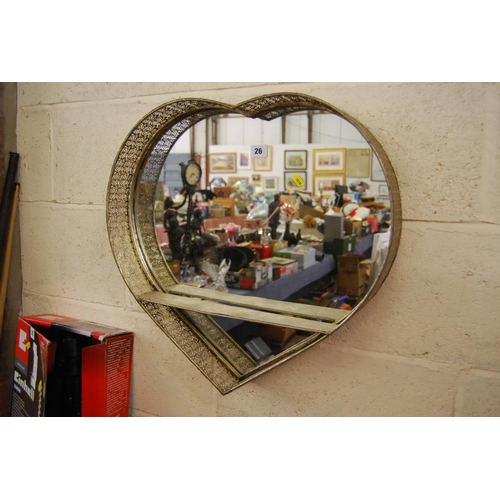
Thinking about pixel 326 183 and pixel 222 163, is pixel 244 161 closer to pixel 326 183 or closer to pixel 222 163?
pixel 222 163

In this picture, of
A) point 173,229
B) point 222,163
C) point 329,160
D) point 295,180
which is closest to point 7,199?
point 173,229

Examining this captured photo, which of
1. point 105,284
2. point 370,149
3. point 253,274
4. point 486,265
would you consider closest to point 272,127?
point 370,149

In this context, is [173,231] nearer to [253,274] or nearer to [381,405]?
[253,274]

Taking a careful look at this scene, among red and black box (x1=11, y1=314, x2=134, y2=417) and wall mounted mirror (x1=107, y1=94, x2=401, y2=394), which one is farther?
red and black box (x1=11, y1=314, x2=134, y2=417)

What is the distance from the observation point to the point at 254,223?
5.28 ft

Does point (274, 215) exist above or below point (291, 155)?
below

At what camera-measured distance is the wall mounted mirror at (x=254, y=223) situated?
1387 mm

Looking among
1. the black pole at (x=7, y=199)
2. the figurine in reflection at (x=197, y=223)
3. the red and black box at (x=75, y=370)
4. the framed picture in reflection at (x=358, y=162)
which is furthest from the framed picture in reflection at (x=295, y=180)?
the black pole at (x=7, y=199)

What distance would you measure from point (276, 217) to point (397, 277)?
15.8 inches

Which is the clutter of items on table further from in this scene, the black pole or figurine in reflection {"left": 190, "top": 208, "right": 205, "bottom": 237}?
the black pole

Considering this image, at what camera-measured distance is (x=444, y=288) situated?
1321 millimetres

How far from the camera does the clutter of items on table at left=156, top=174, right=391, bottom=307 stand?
4.63 ft

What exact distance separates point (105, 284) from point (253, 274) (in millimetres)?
589

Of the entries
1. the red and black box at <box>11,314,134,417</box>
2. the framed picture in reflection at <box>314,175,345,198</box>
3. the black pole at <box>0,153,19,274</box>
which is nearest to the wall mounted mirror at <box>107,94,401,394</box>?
the framed picture in reflection at <box>314,175,345,198</box>
